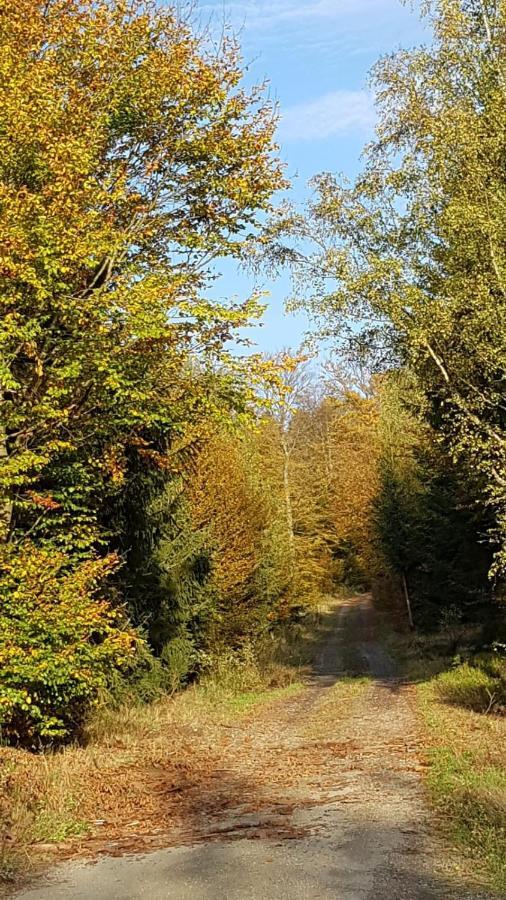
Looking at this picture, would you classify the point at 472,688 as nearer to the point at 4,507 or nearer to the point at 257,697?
the point at 257,697

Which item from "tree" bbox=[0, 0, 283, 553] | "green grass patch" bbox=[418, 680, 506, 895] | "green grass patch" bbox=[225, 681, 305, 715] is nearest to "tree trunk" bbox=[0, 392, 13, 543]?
"tree" bbox=[0, 0, 283, 553]

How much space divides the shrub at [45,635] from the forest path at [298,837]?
7.35ft

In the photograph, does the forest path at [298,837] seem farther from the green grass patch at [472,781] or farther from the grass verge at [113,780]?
the grass verge at [113,780]

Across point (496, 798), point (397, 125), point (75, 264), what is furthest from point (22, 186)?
point (496, 798)

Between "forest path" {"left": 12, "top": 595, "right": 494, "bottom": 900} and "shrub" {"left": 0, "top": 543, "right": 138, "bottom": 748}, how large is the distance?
7.35 feet

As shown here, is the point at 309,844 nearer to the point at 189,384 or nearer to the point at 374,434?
the point at 189,384

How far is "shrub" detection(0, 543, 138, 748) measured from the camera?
10141 mm

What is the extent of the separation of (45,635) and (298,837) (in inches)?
179

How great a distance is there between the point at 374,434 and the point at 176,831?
149 ft

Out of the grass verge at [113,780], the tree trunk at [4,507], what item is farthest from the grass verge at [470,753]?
the tree trunk at [4,507]

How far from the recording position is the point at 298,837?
23.6 ft

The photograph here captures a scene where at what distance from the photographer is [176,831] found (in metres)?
7.97

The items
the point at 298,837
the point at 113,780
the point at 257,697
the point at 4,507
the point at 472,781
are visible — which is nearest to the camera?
the point at 298,837

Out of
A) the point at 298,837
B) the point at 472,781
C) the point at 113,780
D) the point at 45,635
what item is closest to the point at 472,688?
the point at 472,781
